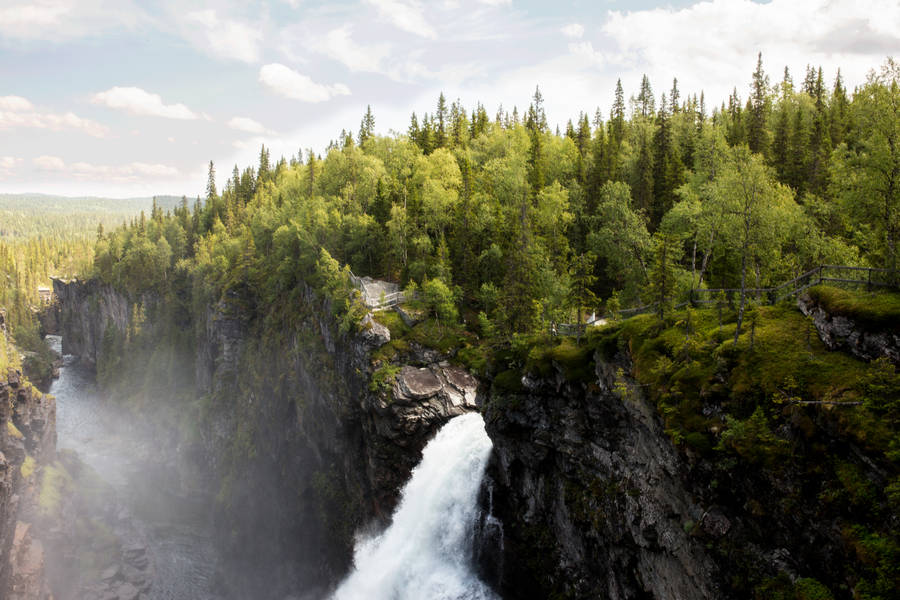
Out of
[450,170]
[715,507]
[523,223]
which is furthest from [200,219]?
[715,507]

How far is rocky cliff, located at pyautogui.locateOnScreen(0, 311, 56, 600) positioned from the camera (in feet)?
163

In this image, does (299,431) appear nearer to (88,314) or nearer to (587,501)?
(587,501)

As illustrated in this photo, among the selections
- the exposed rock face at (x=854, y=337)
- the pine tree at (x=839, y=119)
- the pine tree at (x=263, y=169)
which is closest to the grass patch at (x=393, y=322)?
the exposed rock face at (x=854, y=337)

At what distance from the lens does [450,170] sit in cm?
6125

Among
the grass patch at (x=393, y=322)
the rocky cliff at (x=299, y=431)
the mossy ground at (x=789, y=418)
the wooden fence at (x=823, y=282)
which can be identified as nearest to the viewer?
the mossy ground at (x=789, y=418)

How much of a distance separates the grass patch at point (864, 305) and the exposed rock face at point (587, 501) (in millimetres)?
7335

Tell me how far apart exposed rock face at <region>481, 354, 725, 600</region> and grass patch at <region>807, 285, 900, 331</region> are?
24.1 feet

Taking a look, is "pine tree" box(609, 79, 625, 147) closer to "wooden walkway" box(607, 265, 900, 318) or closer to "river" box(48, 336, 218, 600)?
"wooden walkway" box(607, 265, 900, 318)

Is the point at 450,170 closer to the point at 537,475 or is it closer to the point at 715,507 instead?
the point at 537,475

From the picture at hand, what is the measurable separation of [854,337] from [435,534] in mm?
25637

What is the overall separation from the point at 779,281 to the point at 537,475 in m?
18.2

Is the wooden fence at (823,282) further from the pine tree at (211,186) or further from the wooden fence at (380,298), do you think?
the pine tree at (211,186)

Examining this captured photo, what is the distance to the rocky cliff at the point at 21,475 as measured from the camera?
4981 centimetres

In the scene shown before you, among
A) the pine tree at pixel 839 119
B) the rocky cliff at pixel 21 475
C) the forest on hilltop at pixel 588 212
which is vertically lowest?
the rocky cliff at pixel 21 475
